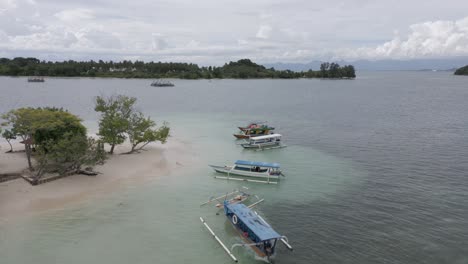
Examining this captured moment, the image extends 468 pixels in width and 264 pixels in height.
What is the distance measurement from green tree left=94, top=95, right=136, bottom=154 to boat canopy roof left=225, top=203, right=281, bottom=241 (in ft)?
67.2

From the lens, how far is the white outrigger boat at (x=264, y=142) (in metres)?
49.0

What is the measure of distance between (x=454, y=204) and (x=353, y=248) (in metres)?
13.1

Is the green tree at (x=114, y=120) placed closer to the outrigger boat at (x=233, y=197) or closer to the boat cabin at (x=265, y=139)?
the outrigger boat at (x=233, y=197)

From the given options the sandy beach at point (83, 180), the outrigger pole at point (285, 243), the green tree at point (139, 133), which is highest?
the green tree at point (139, 133)

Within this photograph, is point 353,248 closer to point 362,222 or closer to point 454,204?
point 362,222

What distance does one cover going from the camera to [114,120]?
131 ft

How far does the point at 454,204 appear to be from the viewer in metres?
28.8

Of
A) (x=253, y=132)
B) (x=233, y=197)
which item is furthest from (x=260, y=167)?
(x=253, y=132)

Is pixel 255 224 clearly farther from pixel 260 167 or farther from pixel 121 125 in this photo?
pixel 121 125

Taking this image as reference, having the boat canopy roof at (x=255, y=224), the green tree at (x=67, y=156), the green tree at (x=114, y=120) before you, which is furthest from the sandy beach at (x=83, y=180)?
Answer: the boat canopy roof at (x=255, y=224)

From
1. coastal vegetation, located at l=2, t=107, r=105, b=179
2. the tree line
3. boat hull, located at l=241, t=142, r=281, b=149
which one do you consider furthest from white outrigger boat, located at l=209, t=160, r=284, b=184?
boat hull, located at l=241, t=142, r=281, b=149

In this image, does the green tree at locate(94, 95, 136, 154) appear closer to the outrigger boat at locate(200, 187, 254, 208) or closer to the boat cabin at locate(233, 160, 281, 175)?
the boat cabin at locate(233, 160, 281, 175)

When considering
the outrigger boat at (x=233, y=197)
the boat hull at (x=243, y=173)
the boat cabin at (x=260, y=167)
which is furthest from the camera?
the boat cabin at (x=260, y=167)

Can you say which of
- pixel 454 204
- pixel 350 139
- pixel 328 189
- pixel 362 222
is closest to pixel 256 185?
pixel 328 189
